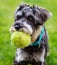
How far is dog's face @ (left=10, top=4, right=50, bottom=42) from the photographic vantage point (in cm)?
423

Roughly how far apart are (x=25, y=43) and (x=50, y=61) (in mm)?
1526

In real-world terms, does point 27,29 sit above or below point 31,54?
above

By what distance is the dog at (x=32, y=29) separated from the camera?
4297 mm

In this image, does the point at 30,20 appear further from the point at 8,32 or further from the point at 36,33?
the point at 8,32

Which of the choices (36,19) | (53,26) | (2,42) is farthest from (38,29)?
(53,26)

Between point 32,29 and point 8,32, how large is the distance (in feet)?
8.18

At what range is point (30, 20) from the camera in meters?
4.43

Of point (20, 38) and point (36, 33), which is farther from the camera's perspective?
point (36, 33)

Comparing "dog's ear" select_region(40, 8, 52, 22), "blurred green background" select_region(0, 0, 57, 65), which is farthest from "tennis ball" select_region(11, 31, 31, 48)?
"blurred green background" select_region(0, 0, 57, 65)

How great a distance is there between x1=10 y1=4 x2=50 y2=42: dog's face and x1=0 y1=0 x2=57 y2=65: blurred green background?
1.30 m

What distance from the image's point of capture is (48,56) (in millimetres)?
5906

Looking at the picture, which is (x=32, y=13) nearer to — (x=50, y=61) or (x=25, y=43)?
(x=25, y=43)

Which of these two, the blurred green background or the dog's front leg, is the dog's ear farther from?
the blurred green background

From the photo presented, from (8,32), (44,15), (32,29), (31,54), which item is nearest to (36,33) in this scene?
(32,29)
